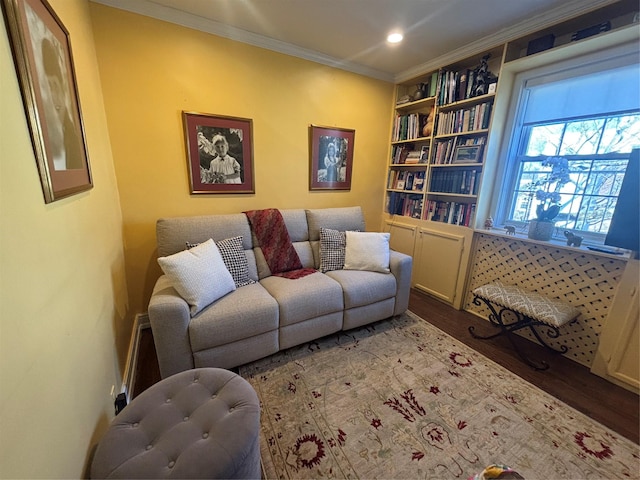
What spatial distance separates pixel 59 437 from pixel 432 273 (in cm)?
296

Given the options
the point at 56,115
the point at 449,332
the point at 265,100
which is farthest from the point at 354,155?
the point at 56,115

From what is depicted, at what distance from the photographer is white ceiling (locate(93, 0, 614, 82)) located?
1782 millimetres

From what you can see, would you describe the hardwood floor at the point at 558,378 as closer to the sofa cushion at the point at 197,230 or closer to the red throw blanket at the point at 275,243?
the sofa cushion at the point at 197,230

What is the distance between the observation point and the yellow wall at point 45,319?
59cm

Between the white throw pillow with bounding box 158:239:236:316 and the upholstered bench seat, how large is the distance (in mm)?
2058

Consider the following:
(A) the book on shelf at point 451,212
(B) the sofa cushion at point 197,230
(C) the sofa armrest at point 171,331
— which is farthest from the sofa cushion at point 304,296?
(A) the book on shelf at point 451,212

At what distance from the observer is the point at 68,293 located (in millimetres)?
943

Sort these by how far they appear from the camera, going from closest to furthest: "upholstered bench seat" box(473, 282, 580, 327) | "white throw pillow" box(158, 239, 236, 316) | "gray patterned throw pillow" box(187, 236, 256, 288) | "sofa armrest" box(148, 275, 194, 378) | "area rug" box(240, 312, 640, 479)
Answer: "area rug" box(240, 312, 640, 479)
"sofa armrest" box(148, 275, 194, 378)
"white throw pillow" box(158, 239, 236, 316)
"upholstered bench seat" box(473, 282, 580, 327)
"gray patterned throw pillow" box(187, 236, 256, 288)

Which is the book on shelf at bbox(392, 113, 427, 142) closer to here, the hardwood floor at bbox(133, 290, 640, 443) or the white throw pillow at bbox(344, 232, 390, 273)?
the white throw pillow at bbox(344, 232, 390, 273)

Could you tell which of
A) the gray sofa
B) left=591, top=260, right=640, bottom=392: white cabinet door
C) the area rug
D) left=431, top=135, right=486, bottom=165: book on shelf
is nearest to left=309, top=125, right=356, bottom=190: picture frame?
the gray sofa

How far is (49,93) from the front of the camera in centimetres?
92

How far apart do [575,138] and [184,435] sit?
3.17 meters

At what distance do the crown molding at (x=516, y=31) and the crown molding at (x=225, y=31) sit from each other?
2.23 ft

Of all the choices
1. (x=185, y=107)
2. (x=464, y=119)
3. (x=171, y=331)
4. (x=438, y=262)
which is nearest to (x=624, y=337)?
(x=438, y=262)
